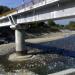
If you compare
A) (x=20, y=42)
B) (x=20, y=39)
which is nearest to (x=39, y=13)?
(x=20, y=39)

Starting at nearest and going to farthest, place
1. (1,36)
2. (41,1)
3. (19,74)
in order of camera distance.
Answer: (19,74), (41,1), (1,36)

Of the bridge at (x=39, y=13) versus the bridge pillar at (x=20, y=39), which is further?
the bridge pillar at (x=20, y=39)

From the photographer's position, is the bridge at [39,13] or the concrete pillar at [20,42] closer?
the bridge at [39,13]

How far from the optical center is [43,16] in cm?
2703

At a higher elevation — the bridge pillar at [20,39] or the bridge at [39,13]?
the bridge at [39,13]

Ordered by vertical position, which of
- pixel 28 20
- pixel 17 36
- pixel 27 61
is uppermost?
pixel 28 20

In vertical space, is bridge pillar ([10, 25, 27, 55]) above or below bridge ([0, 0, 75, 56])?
below

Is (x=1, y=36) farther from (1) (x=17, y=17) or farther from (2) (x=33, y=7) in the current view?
(2) (x=33, y=7)

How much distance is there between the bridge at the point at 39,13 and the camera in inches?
849

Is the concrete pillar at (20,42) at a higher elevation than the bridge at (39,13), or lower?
lower

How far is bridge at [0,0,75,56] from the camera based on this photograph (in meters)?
21.6

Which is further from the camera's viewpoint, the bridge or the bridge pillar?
the bridge pillar

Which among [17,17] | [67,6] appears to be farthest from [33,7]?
[17,17]

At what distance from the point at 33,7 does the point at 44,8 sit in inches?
65.0
